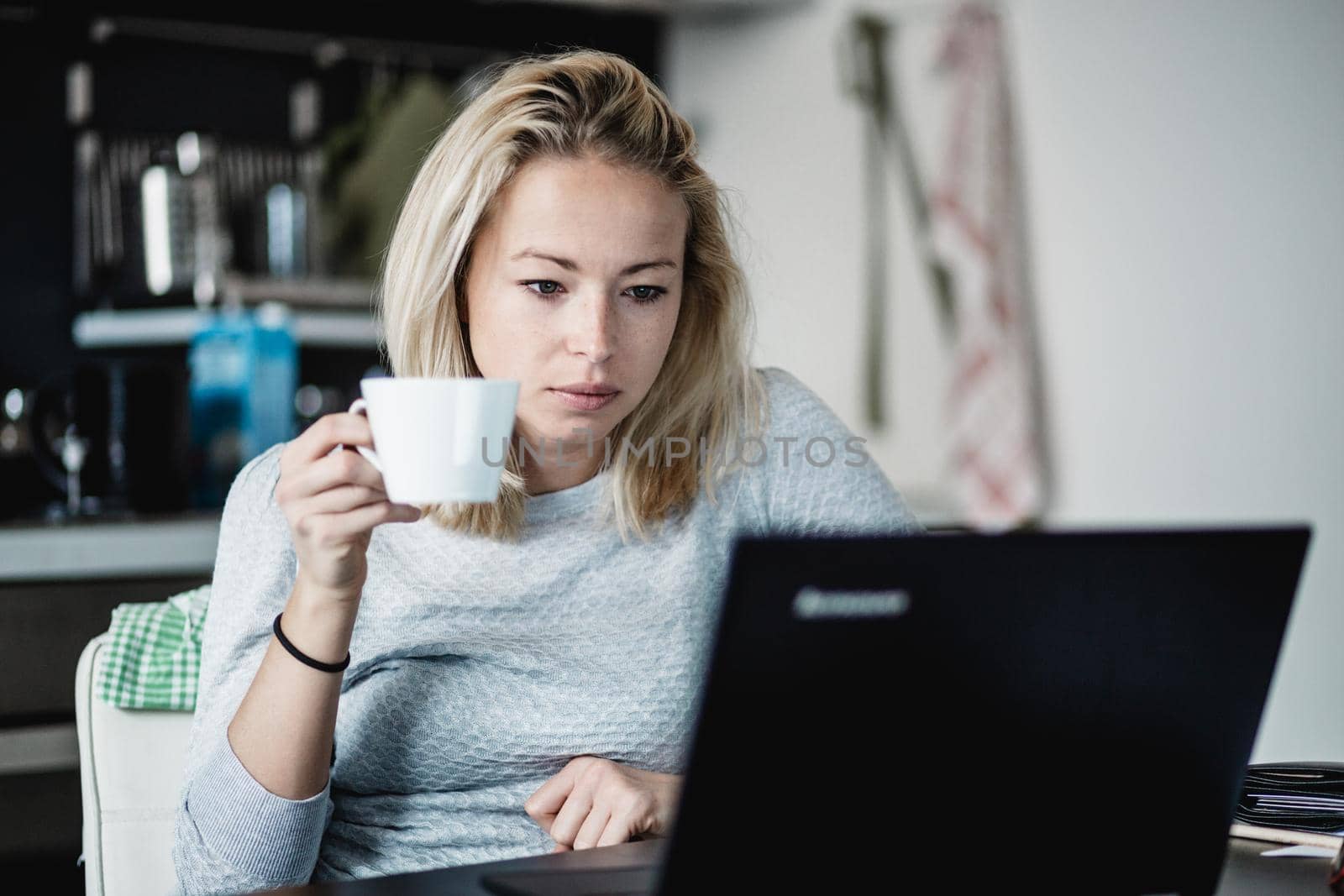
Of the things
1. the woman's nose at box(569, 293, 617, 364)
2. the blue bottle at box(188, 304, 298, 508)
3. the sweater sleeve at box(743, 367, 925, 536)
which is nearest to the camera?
the woman's nose at box(569, 293, 617, 364)

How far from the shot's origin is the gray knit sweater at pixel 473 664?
1.09 m

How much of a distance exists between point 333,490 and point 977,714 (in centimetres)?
42

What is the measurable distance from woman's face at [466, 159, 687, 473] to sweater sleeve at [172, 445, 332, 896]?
0.71 ft

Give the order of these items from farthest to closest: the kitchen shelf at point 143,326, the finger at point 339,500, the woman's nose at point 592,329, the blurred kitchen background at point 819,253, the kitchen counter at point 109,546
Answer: the kitchen shelf at point 143,326
the blurred kitchen background at point 819,253
the kitchen counter at point 109,546
the woman's nose at point 592,329
the finger at point 339,500

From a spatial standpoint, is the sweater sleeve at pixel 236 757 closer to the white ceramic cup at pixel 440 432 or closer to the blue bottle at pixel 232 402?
the white ceramic cup at pixel 440 432

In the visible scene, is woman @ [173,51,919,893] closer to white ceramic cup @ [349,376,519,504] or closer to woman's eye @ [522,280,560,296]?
woman's eye @ [522,280,560,296]

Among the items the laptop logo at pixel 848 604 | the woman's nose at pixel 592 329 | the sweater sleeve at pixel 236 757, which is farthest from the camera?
the woman's nose at pixel 592 329

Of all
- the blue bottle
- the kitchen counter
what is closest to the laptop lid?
the kitchen counter

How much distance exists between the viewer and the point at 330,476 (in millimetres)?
847

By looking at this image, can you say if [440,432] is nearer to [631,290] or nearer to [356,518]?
[356,518]

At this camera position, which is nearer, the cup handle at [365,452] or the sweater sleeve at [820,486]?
the cup handle at [365,452]

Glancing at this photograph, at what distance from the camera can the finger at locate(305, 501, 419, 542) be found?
2.82 ft

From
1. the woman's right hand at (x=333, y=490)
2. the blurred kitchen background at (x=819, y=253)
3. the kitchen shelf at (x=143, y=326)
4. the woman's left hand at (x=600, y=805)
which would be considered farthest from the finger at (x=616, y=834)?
the kitchen shelf at (x=143, y=326)

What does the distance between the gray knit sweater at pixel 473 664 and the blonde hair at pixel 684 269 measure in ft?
0.12
